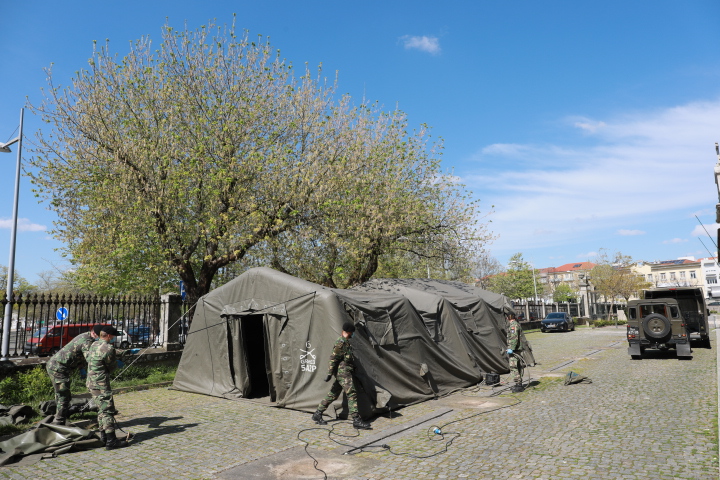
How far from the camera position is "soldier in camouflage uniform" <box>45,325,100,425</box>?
8055 mm

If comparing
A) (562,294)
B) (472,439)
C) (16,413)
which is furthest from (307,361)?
(562,294)

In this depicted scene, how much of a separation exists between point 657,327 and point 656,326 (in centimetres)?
4

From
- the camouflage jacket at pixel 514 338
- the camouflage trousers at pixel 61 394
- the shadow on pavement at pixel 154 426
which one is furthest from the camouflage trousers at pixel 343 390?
the camouflage jacket at pixel 514 338

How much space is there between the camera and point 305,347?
9.98 m

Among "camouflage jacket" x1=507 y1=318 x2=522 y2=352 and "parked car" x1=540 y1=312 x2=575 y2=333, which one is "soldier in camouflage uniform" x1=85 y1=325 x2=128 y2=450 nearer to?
"camouflage jacket" x1=507 y1=318 x2=522 y2=352

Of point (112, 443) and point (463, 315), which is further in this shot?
point (463, 315)

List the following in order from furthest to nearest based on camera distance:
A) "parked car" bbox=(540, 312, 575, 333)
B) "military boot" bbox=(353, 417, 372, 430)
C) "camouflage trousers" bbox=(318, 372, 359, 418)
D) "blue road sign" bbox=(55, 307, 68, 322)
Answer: "parked car" bbox=(540, 312, 575, 333) → "blue road sign" bbox=(55, 307, 68, 322) → "camouflage trousers" bbox=(318, 372, 359, 418) → "military boot" bbox=(353, 417, 372, 430)

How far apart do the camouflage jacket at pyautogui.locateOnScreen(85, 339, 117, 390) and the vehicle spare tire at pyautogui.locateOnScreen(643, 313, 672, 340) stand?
15.8 meters

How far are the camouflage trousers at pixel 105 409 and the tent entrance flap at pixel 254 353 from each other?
13.1 ft

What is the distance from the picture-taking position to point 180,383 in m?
→ 12.3

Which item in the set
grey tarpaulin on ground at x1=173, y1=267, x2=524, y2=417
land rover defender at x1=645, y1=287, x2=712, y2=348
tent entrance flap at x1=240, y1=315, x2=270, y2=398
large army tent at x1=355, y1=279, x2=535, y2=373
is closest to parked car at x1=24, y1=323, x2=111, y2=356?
grey tarpaulin on ground at x1=173, y1=267, x2=524, y2=417

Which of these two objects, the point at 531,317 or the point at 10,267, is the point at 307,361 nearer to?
the point at 10,267

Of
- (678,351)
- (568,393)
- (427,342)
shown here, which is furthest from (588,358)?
(427,342)

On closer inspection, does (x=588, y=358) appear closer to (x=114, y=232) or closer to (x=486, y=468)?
(x=486, y=468)
